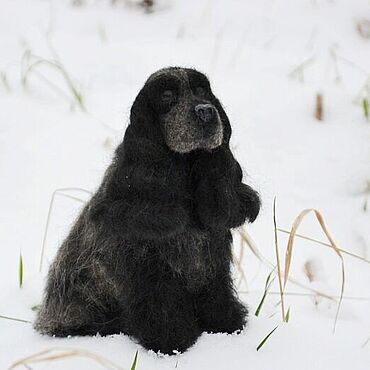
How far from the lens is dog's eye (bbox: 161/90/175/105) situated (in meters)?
1.61

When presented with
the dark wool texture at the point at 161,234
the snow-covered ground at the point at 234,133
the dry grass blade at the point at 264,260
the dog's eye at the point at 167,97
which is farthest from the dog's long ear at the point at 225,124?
the snow-covered ground at the point at 234,133

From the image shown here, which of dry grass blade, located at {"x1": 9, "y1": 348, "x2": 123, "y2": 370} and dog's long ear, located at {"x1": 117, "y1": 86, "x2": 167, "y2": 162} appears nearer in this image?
dry grass blade, located at {"x1": 9, "y1": 348, "x2": 123, "y2": 370}

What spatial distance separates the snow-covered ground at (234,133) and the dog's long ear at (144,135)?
18.7 inches

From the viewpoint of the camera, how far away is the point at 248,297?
7.02 ft

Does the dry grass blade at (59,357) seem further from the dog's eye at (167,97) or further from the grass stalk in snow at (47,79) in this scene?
the grass stalk in snow at (47,79)

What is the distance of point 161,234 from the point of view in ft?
5.20

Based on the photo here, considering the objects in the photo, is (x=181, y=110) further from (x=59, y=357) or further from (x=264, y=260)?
(x=264, y=260)

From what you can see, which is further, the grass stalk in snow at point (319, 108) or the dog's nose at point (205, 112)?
the grass stalk in snow at point (319, 108)

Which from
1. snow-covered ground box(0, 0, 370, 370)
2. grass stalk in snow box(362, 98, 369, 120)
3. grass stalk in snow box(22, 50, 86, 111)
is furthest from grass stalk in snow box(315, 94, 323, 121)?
grass stalk in snow box(22, 50, 86, 111)

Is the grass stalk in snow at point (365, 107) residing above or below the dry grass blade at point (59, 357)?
above

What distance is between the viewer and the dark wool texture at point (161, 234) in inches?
62.3

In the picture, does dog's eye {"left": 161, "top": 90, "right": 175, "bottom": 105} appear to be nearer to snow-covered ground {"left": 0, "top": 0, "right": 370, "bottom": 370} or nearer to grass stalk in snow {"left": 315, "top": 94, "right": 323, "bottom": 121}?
snow-covered ground {"left": 0, "top": 0, "right": 370, "bottom": 370}

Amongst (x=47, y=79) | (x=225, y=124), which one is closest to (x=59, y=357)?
(x=225, y=124)

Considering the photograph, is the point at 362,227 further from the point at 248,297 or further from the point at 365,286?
the point at 248,297
